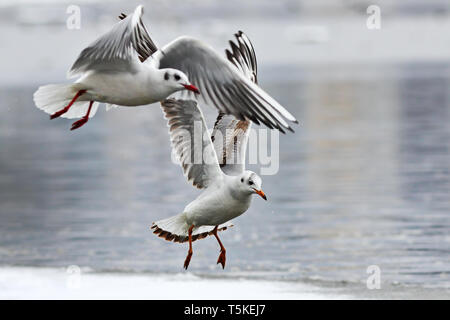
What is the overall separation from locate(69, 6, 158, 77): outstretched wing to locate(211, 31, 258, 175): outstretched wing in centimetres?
163

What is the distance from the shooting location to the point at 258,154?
71.9 ft

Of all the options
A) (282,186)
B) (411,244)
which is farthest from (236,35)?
(282,186)

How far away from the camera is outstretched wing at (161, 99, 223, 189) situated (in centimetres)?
761

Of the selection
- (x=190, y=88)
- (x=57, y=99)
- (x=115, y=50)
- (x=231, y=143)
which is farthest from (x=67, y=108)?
(x=231, y=143)

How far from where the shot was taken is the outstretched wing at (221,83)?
20.3 ft

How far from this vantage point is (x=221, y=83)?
665cm

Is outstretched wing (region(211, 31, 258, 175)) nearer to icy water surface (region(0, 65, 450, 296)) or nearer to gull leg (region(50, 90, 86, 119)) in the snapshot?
gull leg (region(50, 90, 86, 119))

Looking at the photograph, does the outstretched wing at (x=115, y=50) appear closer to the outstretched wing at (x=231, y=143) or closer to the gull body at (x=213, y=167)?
the gull body at (x=213, y=167)

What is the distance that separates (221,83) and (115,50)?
0.80 m

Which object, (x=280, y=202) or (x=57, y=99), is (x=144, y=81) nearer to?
(x=57, y=99)

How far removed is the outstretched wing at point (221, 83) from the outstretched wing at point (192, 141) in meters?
0.61

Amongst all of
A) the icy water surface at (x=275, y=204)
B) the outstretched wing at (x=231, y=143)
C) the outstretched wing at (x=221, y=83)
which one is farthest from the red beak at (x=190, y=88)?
the icy water surface at (x=275, y=204)

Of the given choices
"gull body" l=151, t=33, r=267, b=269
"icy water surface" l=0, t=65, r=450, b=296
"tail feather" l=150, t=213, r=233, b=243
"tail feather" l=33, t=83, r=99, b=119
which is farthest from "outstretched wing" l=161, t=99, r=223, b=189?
"icy water surface" l=0, t=65, r=450, b=296

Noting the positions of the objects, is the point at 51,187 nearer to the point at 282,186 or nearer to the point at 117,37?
the point at 282,186
